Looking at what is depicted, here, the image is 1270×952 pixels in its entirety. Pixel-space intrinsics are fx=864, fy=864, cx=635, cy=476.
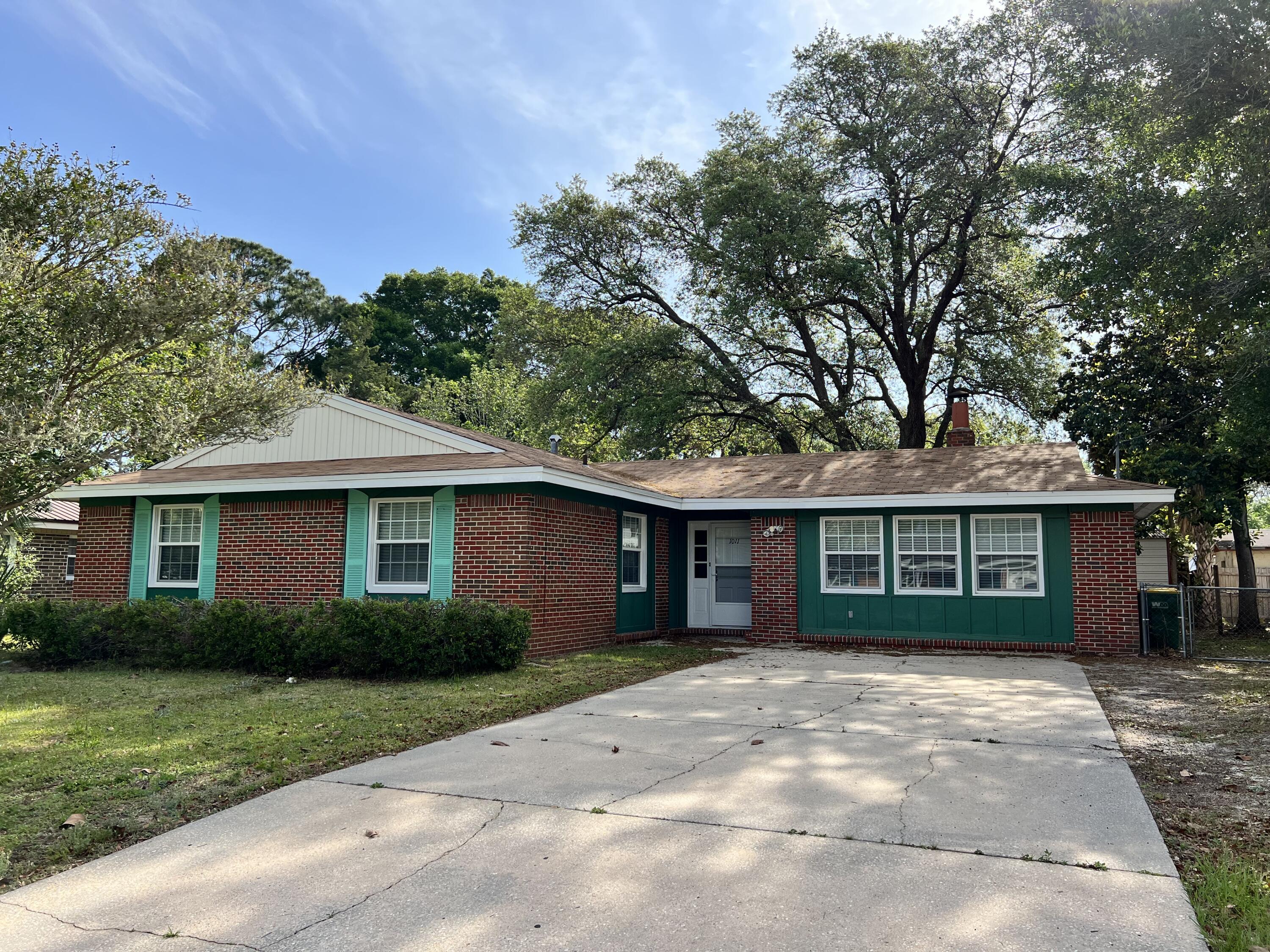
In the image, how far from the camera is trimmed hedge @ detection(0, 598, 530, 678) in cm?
983

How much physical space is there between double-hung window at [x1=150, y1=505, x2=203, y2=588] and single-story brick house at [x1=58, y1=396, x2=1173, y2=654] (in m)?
0.03

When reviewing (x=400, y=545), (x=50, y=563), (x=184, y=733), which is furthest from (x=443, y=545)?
(x=50, y=563)

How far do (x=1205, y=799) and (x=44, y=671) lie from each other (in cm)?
1228

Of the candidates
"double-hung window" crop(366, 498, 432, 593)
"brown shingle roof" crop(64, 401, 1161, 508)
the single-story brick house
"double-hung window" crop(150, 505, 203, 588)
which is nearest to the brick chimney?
"brown shingle roof" crop(64, 401, 1161, 508)

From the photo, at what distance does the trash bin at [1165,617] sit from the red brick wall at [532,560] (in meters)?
8.91

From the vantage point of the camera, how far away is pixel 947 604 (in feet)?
45.9

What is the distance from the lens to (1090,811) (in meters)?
4.76

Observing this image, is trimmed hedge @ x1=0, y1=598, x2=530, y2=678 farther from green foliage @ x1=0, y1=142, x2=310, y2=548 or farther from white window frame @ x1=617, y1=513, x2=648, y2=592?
white window frame @ x1=617, y1=513, x2=648, y2=592

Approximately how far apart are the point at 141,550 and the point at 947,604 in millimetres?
13209

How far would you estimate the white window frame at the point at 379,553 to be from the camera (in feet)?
40.4

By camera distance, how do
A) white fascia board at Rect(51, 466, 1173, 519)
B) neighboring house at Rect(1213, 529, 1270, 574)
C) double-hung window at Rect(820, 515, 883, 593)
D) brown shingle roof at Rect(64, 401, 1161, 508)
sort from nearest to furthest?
white fascia board at Rect(51, 466, 1173, 519), brown shingle roof at Rect(64, 401, 1161, 508), double-hung window at Rect(820, 515, 883, 593), neighboring house at Rect(1213, 529, 1270, 574)

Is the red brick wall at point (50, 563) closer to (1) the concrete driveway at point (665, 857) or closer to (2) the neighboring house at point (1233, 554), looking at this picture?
(1) the concrete driveway at point (665, 857)

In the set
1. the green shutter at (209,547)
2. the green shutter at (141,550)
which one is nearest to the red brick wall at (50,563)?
the green shutter at (141,550)

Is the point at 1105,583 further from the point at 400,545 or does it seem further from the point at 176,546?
the point at 176,546
